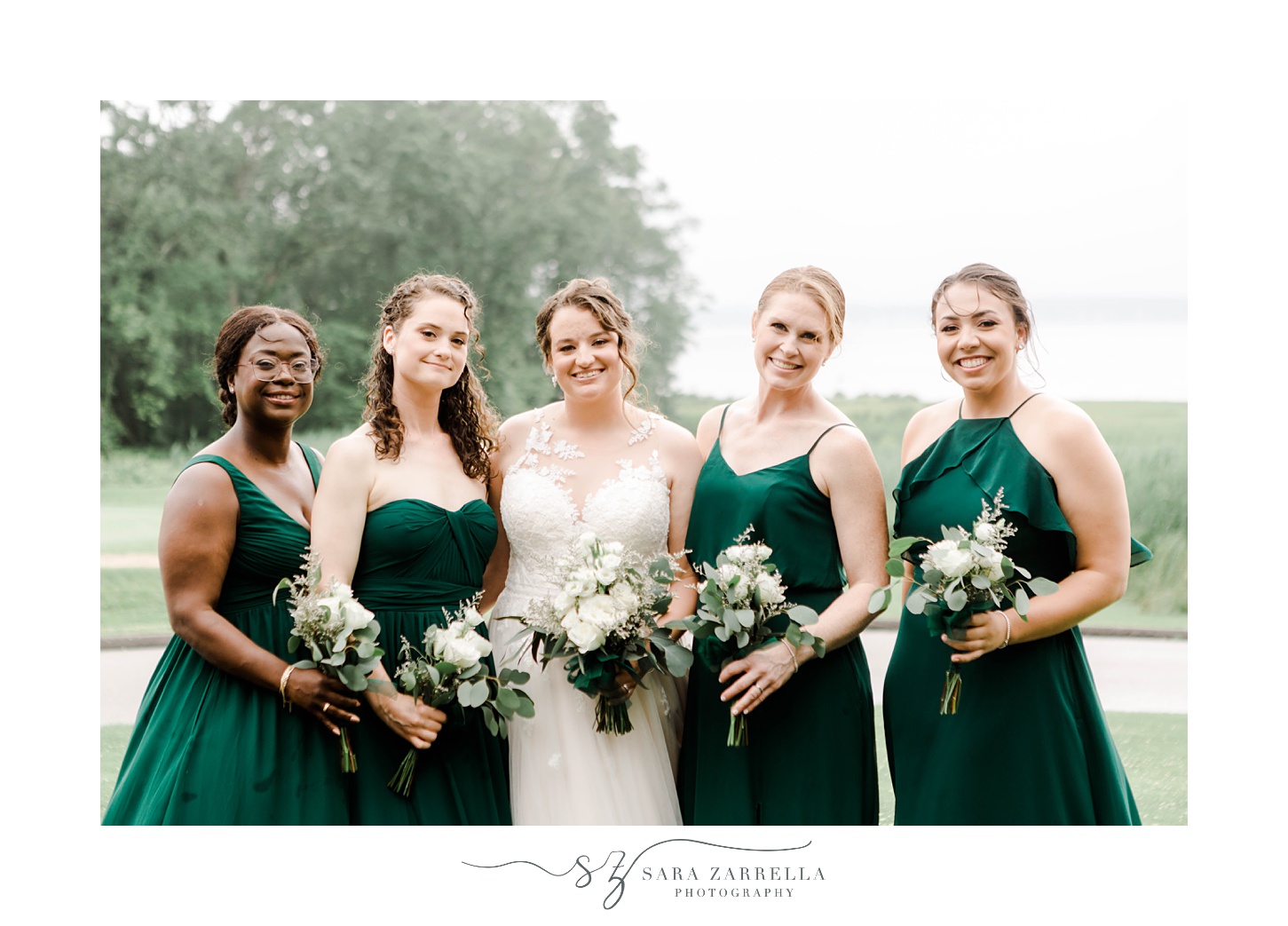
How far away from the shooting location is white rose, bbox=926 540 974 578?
3506 millimetres

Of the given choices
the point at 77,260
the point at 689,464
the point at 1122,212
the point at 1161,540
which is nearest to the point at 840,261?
the point at 1122,212

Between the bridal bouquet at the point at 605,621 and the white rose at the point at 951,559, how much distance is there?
3.37 feet

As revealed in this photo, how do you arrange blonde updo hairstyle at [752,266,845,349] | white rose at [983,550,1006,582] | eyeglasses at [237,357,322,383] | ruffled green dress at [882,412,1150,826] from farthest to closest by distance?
blonde updo hairstyle at [752,266,845,349] → eyeglasses at [237,357,322,383] → ruffled green dress at [882,412,1150,826] → white rose at [983,550,1006,582]

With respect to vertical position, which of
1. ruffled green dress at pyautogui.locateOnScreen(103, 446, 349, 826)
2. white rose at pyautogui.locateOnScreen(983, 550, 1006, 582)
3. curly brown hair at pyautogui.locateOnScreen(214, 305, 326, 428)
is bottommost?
ruffled green dress at pyautogui.locateOnScreen(103, 446, 349, 826)

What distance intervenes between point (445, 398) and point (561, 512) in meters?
0.75

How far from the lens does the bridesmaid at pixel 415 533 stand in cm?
384

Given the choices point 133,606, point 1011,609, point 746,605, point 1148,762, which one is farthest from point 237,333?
point 133,606

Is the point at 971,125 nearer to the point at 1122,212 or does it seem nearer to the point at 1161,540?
the point at 1122,212

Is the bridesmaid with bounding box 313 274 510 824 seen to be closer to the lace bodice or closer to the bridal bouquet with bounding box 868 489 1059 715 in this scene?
the lace bodice

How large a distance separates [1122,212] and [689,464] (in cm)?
555

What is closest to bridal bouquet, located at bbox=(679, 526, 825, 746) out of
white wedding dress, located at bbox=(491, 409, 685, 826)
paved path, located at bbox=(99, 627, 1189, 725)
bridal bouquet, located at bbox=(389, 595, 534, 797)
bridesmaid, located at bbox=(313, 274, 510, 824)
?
white wedding dress, located at bbox=(491, 409, 685, 826)

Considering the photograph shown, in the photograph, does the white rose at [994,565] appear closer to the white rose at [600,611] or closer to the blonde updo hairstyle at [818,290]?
the blonde updo hairstyle at [818,290]

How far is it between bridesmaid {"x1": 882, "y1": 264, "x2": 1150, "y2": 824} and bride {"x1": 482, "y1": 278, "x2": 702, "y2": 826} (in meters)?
1.08

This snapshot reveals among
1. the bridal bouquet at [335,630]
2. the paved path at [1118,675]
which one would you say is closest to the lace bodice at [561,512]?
the bridal bouquet at [335,630]
